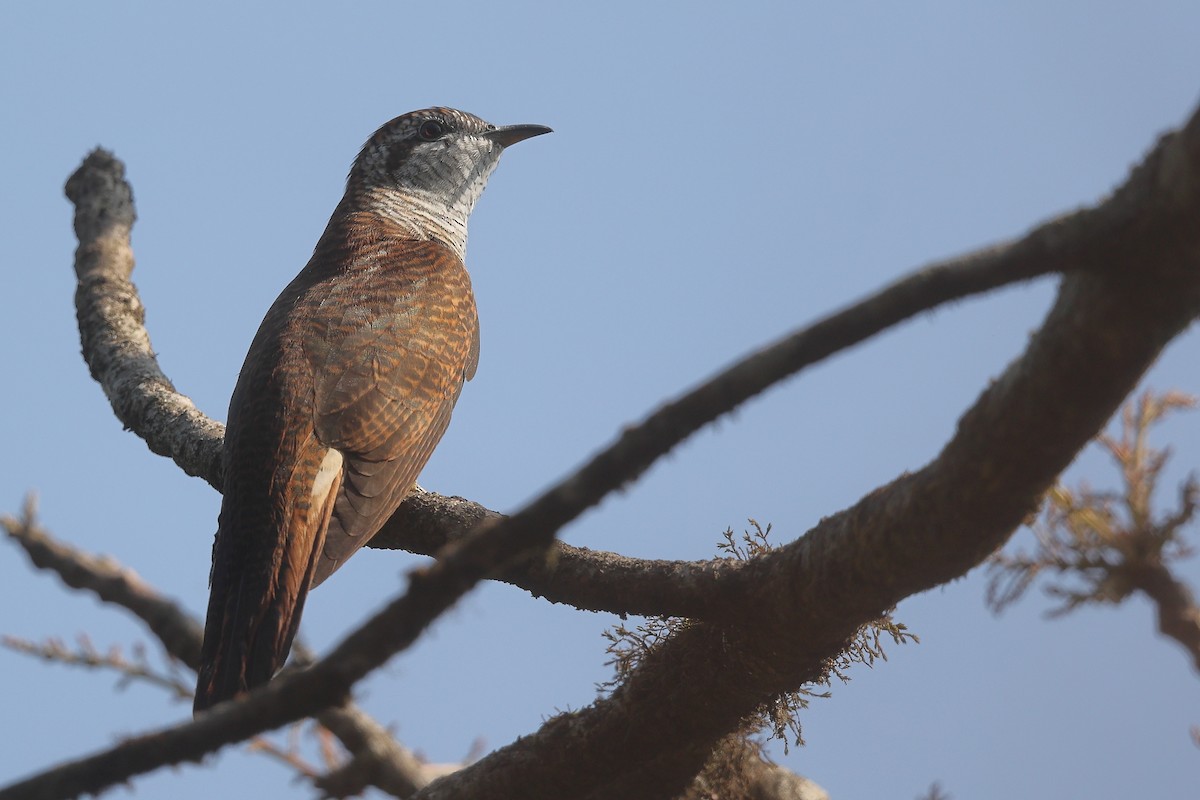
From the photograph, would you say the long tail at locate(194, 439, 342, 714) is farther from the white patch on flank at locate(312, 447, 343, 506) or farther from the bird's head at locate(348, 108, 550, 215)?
the bird's head at locate(348, 108, 550, 215)

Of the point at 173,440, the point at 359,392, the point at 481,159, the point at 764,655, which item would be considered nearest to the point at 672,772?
the point at 764,655

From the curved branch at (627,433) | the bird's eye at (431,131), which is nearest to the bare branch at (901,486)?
the curved branch at (627,433)

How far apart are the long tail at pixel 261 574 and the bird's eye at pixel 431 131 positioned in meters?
3.17

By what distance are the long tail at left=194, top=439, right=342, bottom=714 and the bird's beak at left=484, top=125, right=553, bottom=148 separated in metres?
3.33

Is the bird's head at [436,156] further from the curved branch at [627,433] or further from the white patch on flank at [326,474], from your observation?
the white patch on flank at [326,474]

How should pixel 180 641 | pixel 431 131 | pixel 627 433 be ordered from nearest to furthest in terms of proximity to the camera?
pixel 627 433, pixel 180 641, pixel 431 131

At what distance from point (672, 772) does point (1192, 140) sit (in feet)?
8.40

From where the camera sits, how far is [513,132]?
24.0 feet

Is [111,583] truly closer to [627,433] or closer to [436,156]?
[436,156]

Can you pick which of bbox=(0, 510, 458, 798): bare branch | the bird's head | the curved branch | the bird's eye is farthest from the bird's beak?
bbox=(0, 510, 458, 798): bare branch

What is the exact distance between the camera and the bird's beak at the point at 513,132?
7312 mm

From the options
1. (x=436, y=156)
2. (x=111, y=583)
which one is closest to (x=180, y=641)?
(x=111, y=583)

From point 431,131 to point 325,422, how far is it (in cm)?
312

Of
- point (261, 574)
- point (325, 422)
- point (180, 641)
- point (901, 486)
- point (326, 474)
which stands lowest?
point (901, 486)
